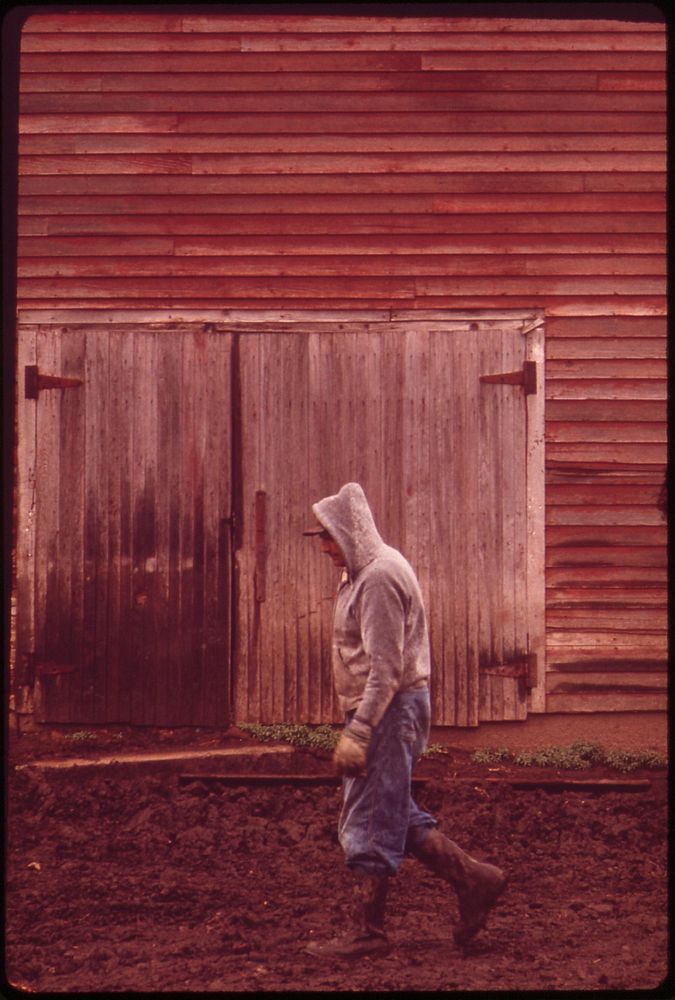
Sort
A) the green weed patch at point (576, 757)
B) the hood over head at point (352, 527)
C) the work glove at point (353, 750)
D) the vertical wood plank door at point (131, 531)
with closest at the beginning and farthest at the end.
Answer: the work glove at point (353, 750)
the hood over head at point (352, 527)
the green weed patch at point (576, 757)
the vertical wood plank door at point (131, 531)

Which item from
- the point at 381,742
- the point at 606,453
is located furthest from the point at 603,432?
the point at 381,742

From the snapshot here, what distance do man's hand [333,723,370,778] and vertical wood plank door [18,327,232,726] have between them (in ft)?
9.07

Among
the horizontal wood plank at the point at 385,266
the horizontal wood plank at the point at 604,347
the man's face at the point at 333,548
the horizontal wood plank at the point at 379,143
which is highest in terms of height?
the horizontal wood plank at the point at 379,143

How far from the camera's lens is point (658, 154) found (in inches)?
268

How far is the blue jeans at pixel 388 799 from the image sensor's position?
4.11 metres

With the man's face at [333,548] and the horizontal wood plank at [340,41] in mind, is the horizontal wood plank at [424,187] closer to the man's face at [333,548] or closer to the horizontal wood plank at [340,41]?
the horizontal wood plank at [340,41]

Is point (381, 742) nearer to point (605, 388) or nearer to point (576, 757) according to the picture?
point (576, 757)

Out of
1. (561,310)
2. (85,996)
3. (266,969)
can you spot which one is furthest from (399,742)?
(561,310)

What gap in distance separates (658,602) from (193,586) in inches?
120

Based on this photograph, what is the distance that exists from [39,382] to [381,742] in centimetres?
378

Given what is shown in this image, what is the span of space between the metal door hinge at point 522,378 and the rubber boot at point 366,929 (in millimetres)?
3605

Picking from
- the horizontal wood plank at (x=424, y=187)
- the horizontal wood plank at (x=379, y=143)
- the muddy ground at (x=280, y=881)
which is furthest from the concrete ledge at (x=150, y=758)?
the horizontal wood plank at (x=379, y=143)

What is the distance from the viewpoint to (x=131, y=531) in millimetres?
6719

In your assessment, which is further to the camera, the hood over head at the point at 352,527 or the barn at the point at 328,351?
the barn at the point at 328,351
